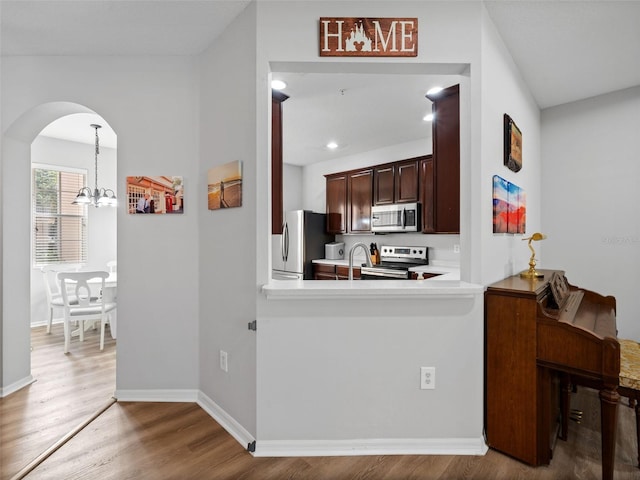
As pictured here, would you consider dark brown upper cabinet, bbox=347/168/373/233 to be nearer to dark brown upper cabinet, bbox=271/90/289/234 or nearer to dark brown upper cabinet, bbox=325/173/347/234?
dark brown upper cabinet, bbox=325/173/347/234

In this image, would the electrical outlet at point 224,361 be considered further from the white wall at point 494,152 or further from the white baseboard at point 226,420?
the white wall at point 494,152

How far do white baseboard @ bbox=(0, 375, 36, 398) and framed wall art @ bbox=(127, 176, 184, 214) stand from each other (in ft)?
5.64

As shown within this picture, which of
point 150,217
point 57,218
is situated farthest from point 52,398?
point 57,218

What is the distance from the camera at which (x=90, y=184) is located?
5125 mm

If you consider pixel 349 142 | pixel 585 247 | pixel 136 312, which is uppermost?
pixel 349 142

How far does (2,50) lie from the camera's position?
249 cm

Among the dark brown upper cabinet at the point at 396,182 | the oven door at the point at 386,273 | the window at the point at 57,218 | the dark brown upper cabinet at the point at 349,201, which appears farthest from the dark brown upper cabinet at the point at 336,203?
the window at the point at 57,218

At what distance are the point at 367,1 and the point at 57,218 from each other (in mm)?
5257

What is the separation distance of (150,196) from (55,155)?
3.59 m

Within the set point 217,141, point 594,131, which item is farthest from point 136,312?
point 594,131

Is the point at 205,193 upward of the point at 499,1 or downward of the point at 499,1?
downward

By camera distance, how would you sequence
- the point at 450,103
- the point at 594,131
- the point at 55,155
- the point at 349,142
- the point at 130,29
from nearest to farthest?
the point at 130,29 → the point at 450,103 → the point at 594,131 → the point at 349,142 → the point at 55,155

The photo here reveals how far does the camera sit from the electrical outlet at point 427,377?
6.17 feet

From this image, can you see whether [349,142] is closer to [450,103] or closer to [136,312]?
[450,103]
